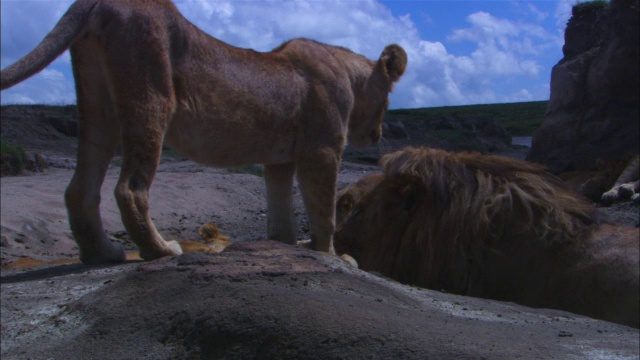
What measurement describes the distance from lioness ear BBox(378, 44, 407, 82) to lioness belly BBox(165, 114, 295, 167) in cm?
139

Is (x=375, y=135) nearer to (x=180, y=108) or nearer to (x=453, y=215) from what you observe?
(x=453, y=215)

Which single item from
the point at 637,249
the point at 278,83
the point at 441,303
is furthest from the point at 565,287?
the point at 278,83

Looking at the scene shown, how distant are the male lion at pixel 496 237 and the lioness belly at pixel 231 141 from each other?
77cm

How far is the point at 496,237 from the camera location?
4926 millimetres

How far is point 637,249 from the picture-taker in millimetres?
4578

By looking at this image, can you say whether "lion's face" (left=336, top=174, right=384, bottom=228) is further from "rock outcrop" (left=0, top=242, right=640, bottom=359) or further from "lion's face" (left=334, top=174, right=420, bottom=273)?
"rock outcrop" (left=0, top=242, right=640, bottom=359)

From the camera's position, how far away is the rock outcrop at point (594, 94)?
14.3 metres

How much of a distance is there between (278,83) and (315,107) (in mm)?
313

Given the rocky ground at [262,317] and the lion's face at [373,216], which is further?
the lion's face at [373,216]

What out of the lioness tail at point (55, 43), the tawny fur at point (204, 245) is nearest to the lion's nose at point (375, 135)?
the tawny fur at point (204, 245)

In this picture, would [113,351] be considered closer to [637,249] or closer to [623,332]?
[623,332]

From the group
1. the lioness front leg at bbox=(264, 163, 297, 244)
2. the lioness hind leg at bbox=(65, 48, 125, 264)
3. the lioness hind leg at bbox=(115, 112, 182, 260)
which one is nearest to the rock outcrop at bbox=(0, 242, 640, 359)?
the lioness hind leg at bbox=(115, 112, 182, 260)

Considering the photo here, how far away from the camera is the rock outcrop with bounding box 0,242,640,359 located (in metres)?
3.08

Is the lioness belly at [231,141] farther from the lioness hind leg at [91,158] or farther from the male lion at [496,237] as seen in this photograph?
the male lion at [496,237]
